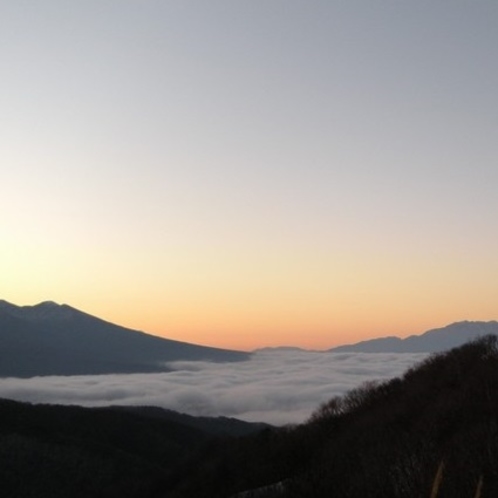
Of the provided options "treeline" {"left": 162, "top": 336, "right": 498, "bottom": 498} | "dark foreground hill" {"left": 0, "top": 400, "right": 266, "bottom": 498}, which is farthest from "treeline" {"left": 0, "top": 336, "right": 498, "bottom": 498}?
"dark foreground hill" {"left": 0, "top": 400, "right": 266, "bottom": 498}

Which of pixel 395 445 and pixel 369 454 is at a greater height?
pixel 395 445

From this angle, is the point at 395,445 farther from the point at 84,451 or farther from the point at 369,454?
the point at 84,451

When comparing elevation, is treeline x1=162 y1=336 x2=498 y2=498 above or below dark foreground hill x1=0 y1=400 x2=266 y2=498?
above

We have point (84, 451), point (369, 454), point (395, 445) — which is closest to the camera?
point (369, 454)

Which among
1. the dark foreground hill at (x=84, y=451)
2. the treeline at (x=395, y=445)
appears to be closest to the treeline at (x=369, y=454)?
the treeline at (x=395, y=445)

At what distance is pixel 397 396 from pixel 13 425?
137m

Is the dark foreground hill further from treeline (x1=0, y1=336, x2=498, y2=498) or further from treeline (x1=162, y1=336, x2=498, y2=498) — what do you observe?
treeline (x1=162, y1=336, x2=498, y2=498)

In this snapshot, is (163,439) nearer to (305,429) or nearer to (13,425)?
(13,425)

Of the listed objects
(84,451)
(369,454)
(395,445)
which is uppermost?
(395,445)

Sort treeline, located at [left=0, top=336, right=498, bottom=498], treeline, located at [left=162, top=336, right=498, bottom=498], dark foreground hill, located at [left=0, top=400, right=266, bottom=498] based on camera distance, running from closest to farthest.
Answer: treeline, located at [left=162, top=336, right=498, bottom=498]
treeline, located at [left=0, top=336, right=498, bottom=498]
dark foreground hill, located at [left=0, top=400, right=266, bottom=498]

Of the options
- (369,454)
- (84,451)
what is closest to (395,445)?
(369,454)

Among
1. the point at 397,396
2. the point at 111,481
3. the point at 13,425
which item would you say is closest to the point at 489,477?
the point at 397,396

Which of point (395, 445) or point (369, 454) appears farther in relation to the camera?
point (395, 445)

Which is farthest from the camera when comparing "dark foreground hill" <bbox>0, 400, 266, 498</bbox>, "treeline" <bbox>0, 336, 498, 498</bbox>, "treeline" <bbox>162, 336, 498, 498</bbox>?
"dark foreground hill" <bbox>0, 400, 266, 498</bbox>
